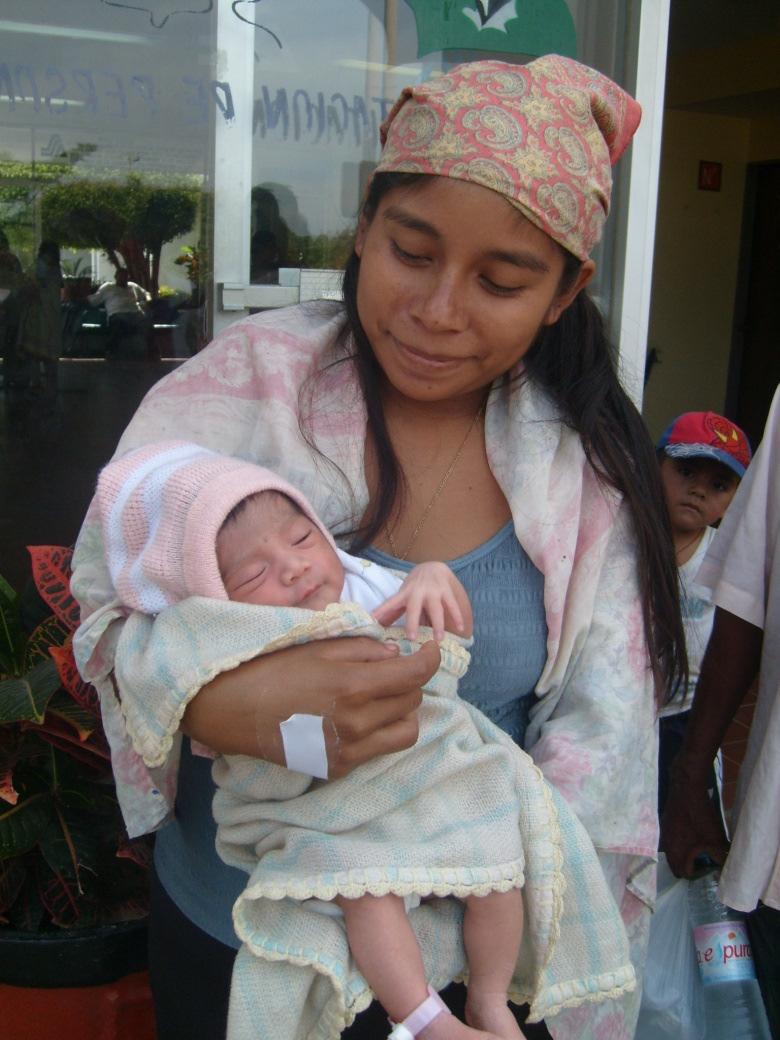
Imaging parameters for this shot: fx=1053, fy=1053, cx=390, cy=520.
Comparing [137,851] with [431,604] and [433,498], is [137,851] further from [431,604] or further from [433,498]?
[431,604]

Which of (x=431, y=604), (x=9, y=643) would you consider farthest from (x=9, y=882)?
(x=431, y=604)

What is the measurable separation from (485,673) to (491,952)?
1.23 feet

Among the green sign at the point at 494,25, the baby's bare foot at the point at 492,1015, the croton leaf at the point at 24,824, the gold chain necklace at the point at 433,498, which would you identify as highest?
the green sign at the point at 494,25

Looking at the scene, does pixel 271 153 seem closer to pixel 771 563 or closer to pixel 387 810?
pixel 771 563

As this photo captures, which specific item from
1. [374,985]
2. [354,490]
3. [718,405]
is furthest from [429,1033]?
[718,405]

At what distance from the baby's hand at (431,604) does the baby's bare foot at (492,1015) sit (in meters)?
0.46

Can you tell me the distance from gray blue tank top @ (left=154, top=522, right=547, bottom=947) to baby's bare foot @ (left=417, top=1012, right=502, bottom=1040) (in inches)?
14.6

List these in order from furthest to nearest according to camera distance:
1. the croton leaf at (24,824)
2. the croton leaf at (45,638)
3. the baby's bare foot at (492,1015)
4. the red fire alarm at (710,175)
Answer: the red fire alarm at (710,175), the croton leaf at (45,638), the croton leaf at (24,824), the baby's bare foot at (492,1015)

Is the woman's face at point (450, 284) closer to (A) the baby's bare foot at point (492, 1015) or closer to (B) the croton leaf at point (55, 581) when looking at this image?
(A) the baby's bare foot at point (492, 1015)

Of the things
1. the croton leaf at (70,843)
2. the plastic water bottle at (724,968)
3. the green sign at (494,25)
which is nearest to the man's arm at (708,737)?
the plastic water bottle at (724,968)

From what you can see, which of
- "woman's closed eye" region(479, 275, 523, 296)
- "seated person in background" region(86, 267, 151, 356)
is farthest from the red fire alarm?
"woman's closed eye" region(479, 275, 523, 296)

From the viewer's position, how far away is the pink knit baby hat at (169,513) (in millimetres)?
1327

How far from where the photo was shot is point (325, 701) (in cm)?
122

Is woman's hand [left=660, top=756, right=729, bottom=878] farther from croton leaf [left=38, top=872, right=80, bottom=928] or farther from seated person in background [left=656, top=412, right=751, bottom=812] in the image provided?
croton leaf [left=38, top=872, right=80, bottom=928]
